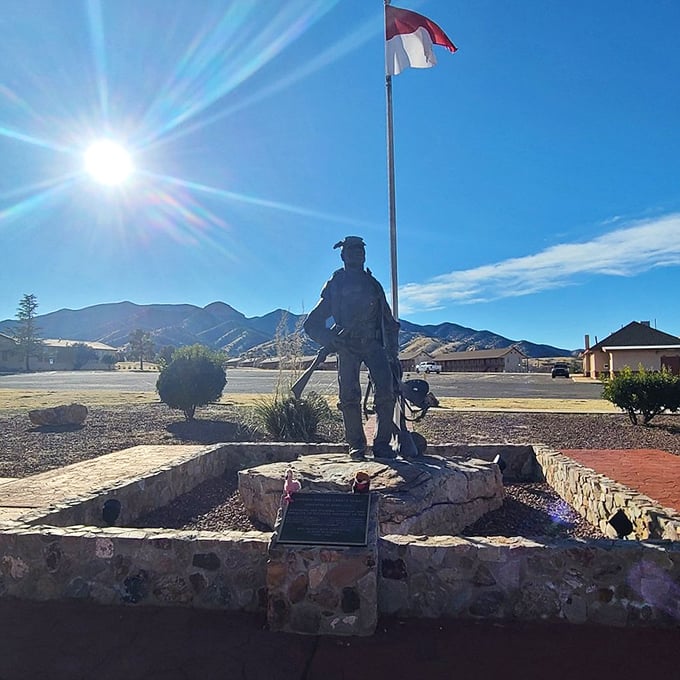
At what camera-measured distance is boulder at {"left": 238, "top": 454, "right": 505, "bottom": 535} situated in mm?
4695

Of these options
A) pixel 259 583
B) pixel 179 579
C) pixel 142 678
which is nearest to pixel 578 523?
pixel 259 583

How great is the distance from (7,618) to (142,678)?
1256mm

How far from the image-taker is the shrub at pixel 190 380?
13.5 metres

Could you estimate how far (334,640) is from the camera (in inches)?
118

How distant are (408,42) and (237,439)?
25.5 ft

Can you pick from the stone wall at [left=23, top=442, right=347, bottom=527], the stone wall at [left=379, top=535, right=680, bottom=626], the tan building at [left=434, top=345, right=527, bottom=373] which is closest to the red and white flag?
the stone wall at [left=23, top=442, right=347, bottom=527]

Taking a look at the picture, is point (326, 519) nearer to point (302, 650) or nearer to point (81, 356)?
point (302, 650)

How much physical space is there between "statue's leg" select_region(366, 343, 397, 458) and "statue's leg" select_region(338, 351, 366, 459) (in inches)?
6.5

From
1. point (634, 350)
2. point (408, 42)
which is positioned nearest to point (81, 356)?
point (634, 350)

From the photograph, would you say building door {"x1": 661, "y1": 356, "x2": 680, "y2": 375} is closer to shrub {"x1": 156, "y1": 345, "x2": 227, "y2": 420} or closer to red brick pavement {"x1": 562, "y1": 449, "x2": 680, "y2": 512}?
red brick pavement {"x1": 562, "y1": 449, "x2": 680, "y2": 512}

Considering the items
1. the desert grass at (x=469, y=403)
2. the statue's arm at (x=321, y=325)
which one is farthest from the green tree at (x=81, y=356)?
the statue's arm at (x=321, y=325)

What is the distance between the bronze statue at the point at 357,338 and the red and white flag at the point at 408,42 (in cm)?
305

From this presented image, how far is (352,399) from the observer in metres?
6.08

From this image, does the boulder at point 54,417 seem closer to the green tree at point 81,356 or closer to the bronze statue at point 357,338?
the bronze statue at point 357,338
